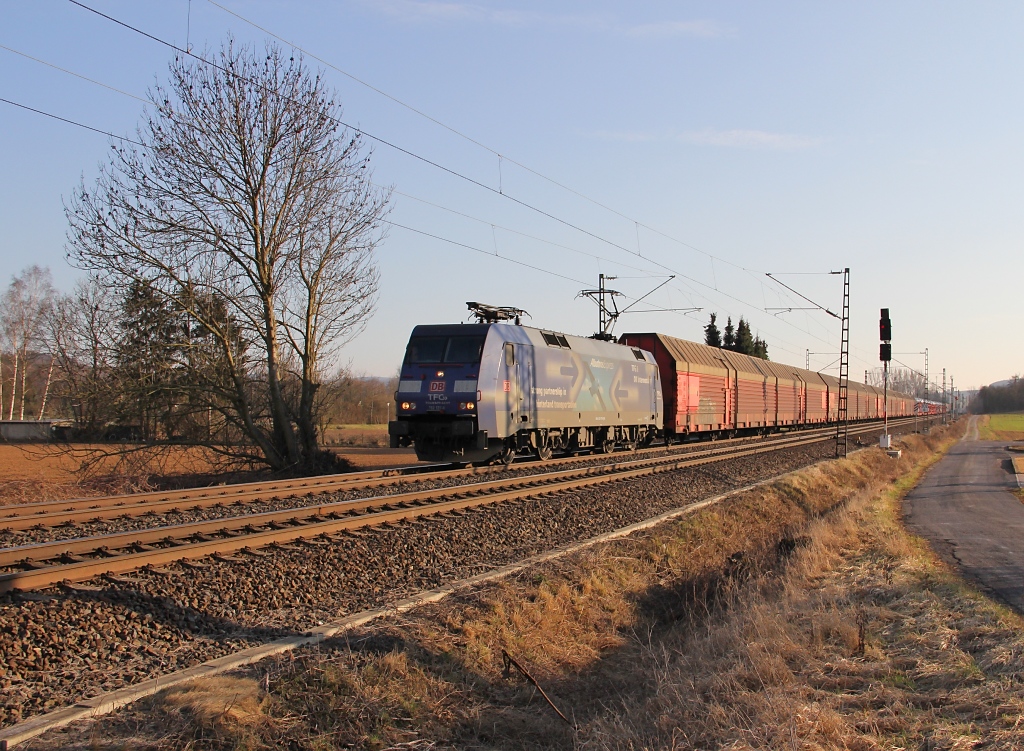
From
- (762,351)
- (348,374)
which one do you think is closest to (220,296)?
(348,374)

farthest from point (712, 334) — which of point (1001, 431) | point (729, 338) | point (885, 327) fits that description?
point (885, 327)

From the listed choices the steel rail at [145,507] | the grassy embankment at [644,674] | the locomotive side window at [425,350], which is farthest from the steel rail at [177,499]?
the grassy embankment at [644,674]

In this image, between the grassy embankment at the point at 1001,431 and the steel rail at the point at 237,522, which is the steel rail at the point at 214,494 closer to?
the steel rail at the point at 237,522

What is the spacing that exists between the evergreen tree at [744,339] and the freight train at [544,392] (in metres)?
50.0

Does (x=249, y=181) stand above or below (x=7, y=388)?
above

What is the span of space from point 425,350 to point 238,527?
9092 mm

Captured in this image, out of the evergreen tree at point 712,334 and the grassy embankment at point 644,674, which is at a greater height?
the evergreen tree at point 712,334

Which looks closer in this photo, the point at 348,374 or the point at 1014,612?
the point at 1014,612

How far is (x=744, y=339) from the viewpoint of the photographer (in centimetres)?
8475

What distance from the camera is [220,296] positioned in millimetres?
20547

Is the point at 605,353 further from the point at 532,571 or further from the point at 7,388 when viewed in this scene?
the point at 7,388

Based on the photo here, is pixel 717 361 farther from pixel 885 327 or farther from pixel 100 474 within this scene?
pixel 100 474

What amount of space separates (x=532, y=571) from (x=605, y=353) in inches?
617

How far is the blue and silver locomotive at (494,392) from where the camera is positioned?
1738cm
